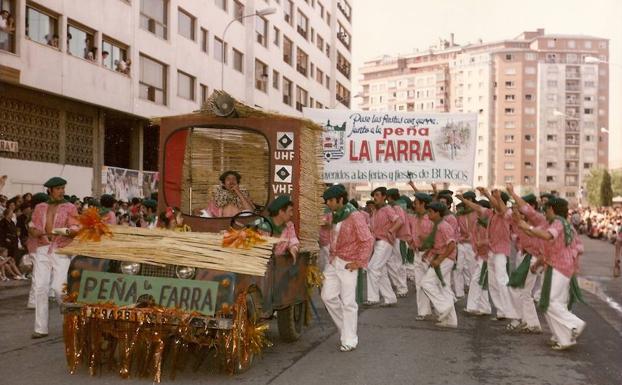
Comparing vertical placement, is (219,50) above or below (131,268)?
above

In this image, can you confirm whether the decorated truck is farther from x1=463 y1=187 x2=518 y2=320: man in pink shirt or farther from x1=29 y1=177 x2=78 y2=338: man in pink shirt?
x1=463 y1=187 x2=518 y2=320: man in pink shirt

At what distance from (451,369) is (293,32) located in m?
43.7

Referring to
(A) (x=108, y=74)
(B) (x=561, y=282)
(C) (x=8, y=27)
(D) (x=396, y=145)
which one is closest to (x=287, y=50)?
(A) (x=108, y=74)

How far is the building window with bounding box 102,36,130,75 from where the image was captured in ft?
83.1

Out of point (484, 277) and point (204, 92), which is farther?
point (204, 92)

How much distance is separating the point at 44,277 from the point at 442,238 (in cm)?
521

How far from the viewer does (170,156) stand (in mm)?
9438

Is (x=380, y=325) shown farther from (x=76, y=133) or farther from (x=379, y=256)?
(x=76, y=133)

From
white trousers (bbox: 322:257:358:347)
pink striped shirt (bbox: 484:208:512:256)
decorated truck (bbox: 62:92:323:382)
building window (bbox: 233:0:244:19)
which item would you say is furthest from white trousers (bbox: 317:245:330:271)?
building window (bbox: 233:0:244:19)

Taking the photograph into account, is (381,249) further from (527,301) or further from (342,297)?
(342,297)

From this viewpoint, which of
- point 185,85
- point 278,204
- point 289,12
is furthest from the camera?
point 289,12

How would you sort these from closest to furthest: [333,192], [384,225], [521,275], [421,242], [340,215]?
[333,192] → [340,215] → [521,275] → [421,242] → [384,225]

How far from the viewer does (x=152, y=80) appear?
94.9 feet

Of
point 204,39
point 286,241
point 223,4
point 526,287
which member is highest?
point 223,4
